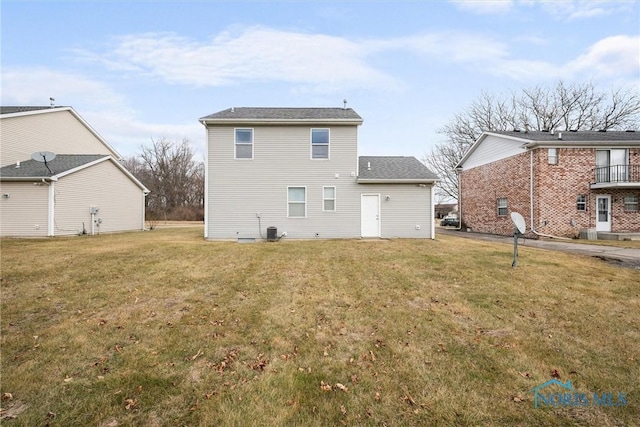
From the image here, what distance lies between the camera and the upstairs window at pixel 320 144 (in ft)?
46.2

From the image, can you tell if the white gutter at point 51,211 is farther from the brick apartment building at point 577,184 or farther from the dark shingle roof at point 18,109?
the brick apartment building at point 577,184

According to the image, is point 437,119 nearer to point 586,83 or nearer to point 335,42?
point 586,83

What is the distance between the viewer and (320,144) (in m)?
14.1

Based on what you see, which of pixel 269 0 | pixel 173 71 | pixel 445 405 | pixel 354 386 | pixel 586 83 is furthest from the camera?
pixel 586 83

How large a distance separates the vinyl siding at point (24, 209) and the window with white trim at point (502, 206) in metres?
26.1

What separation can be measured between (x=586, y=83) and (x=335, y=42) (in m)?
29.4

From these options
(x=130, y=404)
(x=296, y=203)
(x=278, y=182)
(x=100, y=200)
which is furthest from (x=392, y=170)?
(x=100, y=200)

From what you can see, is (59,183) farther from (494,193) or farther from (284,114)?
(494,193)

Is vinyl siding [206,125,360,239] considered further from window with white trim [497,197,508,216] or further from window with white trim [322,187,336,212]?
window with white trim [497,197,508,216]

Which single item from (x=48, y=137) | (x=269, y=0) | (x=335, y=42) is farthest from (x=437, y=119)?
(x=48, y=137)

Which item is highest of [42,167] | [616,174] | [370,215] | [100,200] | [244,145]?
[244,145]

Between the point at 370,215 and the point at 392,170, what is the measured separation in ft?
8.82

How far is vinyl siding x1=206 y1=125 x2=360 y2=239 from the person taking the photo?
45.6 feet

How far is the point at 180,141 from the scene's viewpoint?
138ft
